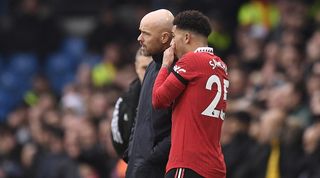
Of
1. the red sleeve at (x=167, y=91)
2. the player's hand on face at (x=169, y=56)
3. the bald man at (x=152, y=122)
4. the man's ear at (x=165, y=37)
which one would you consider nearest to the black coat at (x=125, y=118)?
the bald man at (x=152, y=122)

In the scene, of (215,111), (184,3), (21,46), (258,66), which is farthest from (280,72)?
(21,46)

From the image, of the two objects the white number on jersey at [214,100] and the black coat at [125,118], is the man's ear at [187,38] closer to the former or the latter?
the white number on jersey at [214,100]

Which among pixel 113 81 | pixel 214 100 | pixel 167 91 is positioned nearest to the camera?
pixel 167 91

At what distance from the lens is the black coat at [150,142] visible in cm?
863

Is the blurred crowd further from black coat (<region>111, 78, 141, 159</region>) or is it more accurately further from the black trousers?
the black trousers

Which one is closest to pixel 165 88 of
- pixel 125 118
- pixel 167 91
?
pixel 167 91

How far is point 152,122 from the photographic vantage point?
8.68 meters

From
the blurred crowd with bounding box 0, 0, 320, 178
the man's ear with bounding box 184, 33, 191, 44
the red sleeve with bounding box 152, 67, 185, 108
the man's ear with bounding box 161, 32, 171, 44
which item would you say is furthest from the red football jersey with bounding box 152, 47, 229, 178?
the blurred crowd with bounding box 0, 0, 320, 178

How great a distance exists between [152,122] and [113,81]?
29.5 feet

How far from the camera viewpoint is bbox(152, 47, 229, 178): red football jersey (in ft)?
27.2

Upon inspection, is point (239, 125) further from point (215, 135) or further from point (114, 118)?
point (215, 135)

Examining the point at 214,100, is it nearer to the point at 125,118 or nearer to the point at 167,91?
the point at 167,91

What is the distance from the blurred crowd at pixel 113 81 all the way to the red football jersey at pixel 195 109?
3.28 m

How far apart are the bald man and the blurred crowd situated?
→ 314 centimetres
